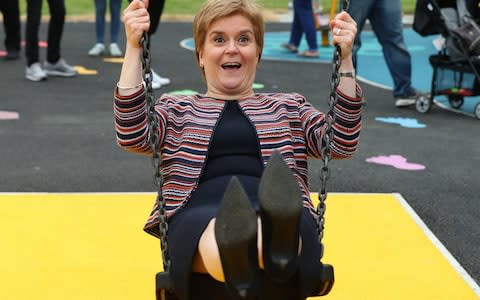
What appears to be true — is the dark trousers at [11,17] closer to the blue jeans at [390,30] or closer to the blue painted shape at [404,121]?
the blue jeans at [390,30]

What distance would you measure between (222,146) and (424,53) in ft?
29.6

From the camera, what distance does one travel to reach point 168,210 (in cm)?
197

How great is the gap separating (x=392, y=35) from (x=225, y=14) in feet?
14.0

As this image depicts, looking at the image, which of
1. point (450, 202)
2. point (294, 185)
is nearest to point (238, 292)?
point (294, 185)

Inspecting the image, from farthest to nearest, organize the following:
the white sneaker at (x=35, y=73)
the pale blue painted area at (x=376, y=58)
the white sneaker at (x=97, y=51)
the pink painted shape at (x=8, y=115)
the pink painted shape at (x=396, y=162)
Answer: the white sneaker at (x=97, y=51), the pale blue painted area at (x=376, y=58), the white sneaker at (x=35, y=73), the pink painted shape at (x=8, y=115), the pink painted shape at (x=396, y=162)

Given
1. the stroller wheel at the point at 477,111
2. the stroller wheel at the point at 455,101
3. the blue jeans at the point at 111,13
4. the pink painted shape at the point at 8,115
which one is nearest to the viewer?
the pink painted shape at the point at 8,115

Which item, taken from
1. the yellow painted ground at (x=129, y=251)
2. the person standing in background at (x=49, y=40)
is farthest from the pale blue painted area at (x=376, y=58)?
the yellow painted ground at (x=129, y=251)

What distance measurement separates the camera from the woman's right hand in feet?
6.33

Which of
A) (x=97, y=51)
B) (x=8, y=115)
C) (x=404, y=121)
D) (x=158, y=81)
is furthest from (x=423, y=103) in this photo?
(x=97, y=51)

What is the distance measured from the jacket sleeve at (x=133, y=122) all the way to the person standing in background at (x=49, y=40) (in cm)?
489

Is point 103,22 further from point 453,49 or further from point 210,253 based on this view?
point 210,253

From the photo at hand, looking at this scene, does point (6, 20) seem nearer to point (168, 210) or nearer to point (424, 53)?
point (424, 53)

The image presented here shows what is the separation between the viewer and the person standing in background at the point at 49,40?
6.58 m

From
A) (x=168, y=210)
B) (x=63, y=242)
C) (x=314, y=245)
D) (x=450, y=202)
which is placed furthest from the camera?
(x=450, y=202)
